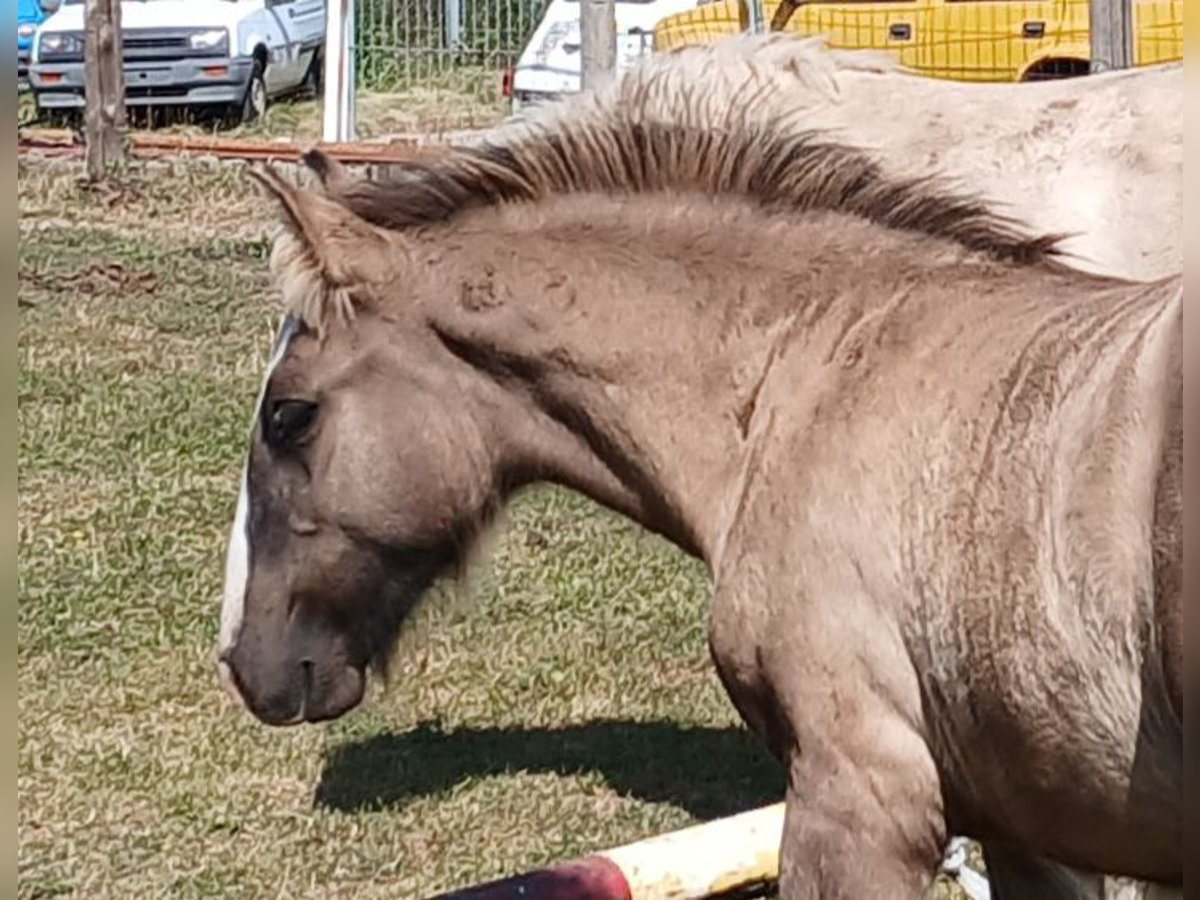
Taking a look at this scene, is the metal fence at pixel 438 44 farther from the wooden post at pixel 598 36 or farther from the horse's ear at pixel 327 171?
the horse's ear at pixel 327 171

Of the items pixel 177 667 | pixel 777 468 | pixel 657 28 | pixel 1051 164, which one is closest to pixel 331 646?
pixel 777 468

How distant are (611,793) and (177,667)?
1544 millimetres

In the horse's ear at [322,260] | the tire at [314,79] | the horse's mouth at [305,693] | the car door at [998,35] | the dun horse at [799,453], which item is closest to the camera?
the dun horse at [799,453]

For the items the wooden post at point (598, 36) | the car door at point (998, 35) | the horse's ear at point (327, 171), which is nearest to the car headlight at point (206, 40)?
the car door at point (998, 35)

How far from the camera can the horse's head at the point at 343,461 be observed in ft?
12.9

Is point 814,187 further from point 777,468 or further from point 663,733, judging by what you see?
point 663,733

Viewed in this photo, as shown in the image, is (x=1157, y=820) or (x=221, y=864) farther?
(x=221, y=864)

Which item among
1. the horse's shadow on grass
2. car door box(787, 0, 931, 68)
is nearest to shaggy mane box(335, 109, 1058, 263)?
the horse's shadow on grass

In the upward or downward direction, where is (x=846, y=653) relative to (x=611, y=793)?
upward

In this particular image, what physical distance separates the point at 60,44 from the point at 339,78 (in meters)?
5.02

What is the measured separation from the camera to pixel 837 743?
325 cm

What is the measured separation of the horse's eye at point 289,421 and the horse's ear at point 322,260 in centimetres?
15

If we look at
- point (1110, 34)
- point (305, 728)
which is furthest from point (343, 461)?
point (1110, 34)

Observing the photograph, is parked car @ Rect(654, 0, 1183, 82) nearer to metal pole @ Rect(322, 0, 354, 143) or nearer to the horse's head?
metal pole @ Rect(322, 0, 354, 143)
